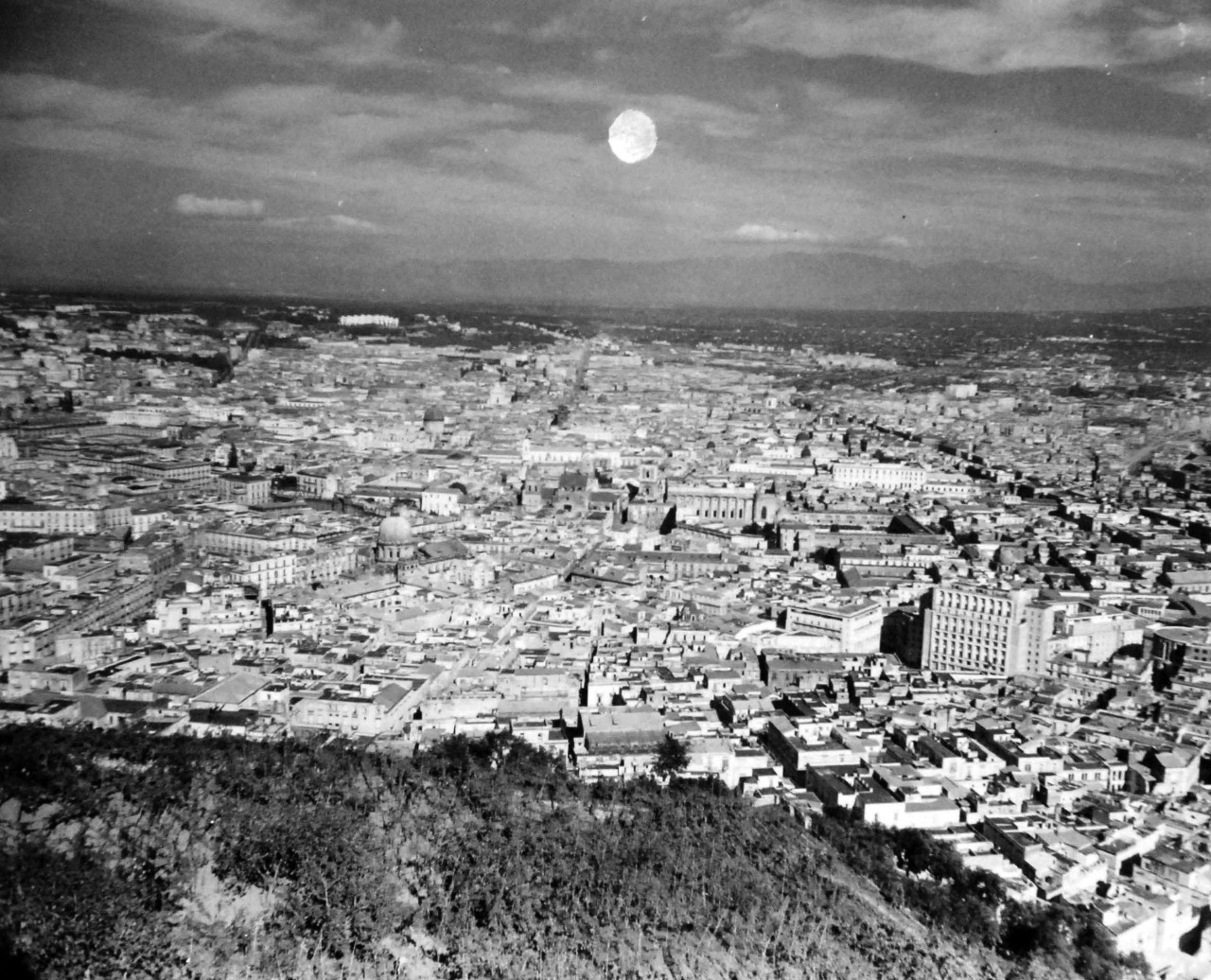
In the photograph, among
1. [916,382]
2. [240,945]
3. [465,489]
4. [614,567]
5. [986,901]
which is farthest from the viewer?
[916,382]

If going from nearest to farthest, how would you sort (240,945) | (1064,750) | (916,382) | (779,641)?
(240,945) → (1064,750) → (779,641) → (916,382)

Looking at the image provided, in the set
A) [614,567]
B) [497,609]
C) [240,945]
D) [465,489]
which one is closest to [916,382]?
[465,489]

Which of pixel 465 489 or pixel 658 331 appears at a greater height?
pixel 658 331

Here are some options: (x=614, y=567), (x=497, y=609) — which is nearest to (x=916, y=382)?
(x=614, y=567)

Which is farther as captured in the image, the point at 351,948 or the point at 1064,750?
the point at 1064,750

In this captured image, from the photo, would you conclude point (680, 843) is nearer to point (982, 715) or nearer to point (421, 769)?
point (421, 769)

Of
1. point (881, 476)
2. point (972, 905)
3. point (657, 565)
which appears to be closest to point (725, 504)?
point (881, 476)

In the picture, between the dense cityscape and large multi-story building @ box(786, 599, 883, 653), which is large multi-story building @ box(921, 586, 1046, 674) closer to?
the dense cityscape

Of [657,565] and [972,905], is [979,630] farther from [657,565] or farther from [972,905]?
[972,905]
